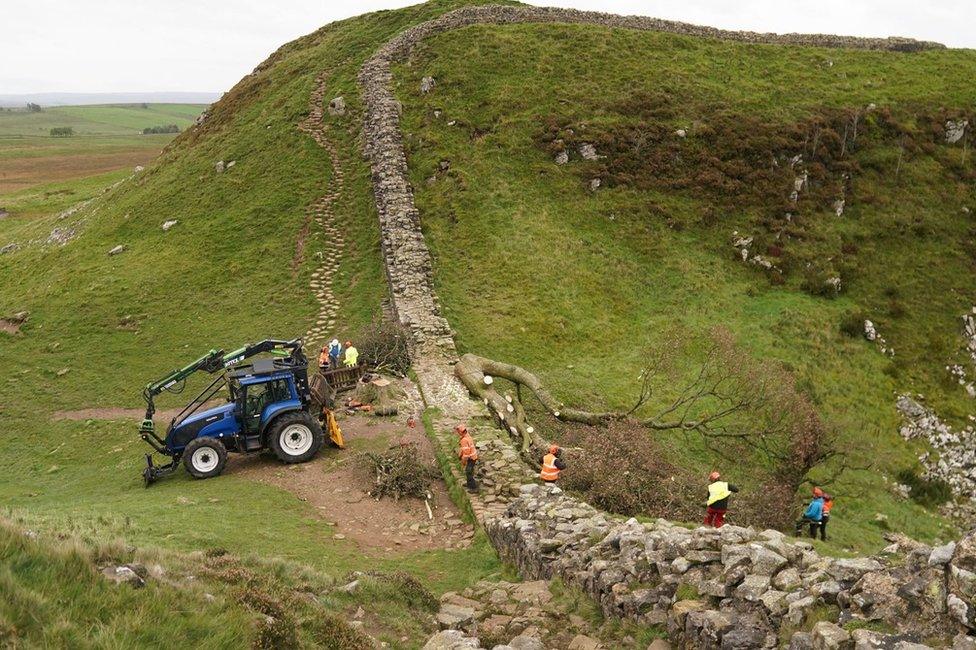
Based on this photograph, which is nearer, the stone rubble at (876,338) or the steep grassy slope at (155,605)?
the steep grassy slope at (155,605)

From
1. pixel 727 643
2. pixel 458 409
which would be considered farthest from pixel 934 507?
pixel 727 643

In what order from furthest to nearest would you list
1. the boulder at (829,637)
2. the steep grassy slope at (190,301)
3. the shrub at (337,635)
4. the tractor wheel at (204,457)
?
the tractor wheel at (204,457), the steep grassy slope at (190,301), the shrub at (337,635), the boulder at (829,637)

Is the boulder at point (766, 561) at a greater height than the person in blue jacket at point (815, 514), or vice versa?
the boulder at point (766, 561)

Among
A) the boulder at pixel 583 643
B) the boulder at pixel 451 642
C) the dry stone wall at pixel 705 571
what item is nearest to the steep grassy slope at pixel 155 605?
the boulder at pixel 451 642

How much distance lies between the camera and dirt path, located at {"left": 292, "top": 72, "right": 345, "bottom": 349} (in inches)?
1164

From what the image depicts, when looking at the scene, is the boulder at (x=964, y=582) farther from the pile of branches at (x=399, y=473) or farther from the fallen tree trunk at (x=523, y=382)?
the fallen tree trunk at (x=523, y=382)

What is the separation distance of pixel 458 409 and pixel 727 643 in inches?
568

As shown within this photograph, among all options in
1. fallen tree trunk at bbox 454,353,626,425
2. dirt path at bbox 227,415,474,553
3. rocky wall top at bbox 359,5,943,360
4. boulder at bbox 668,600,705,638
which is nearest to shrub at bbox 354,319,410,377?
rocky wall top at bbox 359,5,943,360

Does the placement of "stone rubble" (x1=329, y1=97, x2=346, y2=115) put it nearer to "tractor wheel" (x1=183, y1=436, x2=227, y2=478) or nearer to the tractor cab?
the tractor cab

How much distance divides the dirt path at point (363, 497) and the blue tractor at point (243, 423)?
0.68 meters

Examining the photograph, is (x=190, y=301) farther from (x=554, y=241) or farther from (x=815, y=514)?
(x=815, y=514)

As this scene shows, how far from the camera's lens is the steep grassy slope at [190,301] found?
15172mm

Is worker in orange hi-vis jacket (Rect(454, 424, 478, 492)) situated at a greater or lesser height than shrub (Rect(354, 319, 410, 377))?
lesser

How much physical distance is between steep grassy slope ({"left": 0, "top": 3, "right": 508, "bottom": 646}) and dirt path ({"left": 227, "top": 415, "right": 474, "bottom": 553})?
0.54m
